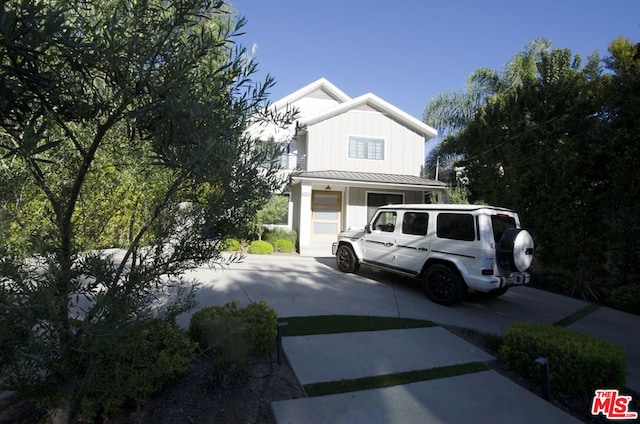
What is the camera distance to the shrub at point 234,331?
10.3ft

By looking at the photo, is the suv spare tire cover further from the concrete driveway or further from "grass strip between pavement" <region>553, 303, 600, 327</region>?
"grass strip between pavement" <region>553, 303, 600, 327</region>

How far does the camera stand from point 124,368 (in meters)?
2.10

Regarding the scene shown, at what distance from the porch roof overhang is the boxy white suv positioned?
15.3 feet

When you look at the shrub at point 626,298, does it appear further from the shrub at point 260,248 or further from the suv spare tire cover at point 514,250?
the shrub at point 260,248

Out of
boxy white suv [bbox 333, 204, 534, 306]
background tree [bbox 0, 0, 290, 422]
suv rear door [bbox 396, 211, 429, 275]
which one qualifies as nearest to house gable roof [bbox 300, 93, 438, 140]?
boxy white suv [bbox 333, 204, 534, 306]

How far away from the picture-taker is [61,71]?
169 cm

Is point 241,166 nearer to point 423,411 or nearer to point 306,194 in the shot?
point 423,411

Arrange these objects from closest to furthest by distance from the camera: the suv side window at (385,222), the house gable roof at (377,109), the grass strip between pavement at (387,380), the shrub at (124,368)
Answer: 1. the shrub at (124,368)
2. the grass strip between pavement at (387,380)
3. the suv side window at (385,222)
4. the house gable roof at (377,109)

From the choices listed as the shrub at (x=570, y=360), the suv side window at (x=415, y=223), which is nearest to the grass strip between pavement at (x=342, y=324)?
the shrub at (x=570, y=360)

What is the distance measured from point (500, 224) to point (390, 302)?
2.66 meters

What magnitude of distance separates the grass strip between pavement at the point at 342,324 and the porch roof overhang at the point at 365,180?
7275 mm

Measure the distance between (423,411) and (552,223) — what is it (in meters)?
8.42

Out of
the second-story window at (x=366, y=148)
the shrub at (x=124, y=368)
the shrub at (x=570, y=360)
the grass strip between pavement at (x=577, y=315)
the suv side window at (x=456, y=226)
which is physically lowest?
the grass strip between pavement at (x=577, y=315)

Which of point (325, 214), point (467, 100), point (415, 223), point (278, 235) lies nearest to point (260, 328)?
point (415, 223)
